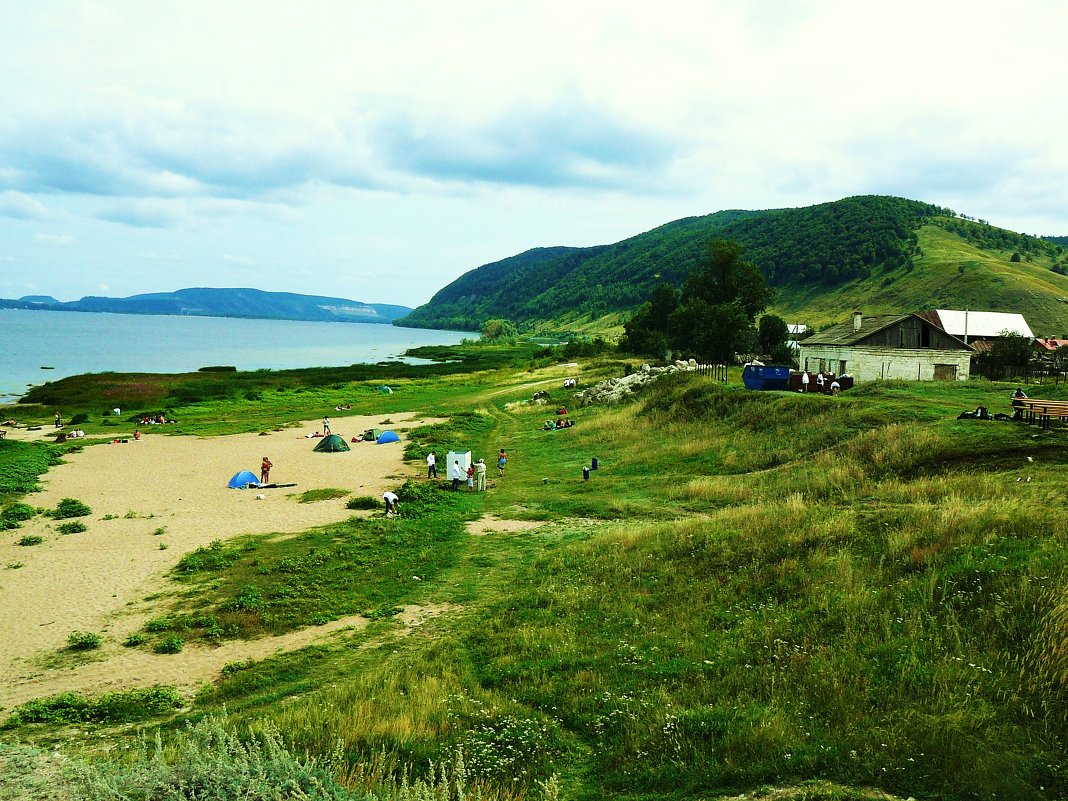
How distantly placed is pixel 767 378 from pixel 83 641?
38538 millimetres

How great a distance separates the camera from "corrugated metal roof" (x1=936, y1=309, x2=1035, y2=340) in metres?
75.1

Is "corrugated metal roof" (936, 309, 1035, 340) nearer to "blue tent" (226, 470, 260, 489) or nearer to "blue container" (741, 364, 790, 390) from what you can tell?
"blue container" (741, 364, 790, 390)

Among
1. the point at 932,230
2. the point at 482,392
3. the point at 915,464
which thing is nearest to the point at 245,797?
the point at 915,464

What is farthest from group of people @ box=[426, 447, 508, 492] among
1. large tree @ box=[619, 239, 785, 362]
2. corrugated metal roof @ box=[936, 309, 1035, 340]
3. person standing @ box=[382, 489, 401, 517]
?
corrugated metal roof @ box=[936, 309, 1035, 340]

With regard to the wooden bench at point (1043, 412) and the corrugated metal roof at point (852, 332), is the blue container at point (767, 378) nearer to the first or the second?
the corrugated metal roof at point (852, 332)

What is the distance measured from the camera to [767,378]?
43.3 meters

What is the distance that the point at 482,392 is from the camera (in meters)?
79.1

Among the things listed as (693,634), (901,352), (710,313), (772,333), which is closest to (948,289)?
(772,333)

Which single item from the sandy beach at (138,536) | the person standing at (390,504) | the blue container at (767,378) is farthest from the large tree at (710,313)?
the person standing at (390,504)

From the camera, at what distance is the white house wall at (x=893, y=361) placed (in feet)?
156

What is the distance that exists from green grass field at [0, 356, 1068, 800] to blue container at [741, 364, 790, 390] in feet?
51.2

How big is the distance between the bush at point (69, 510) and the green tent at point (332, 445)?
15.5 m

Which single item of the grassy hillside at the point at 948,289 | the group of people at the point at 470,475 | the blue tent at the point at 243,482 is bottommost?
the blue tent at the point at 243,482

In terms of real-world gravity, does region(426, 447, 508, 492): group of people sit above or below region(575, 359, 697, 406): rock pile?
below
